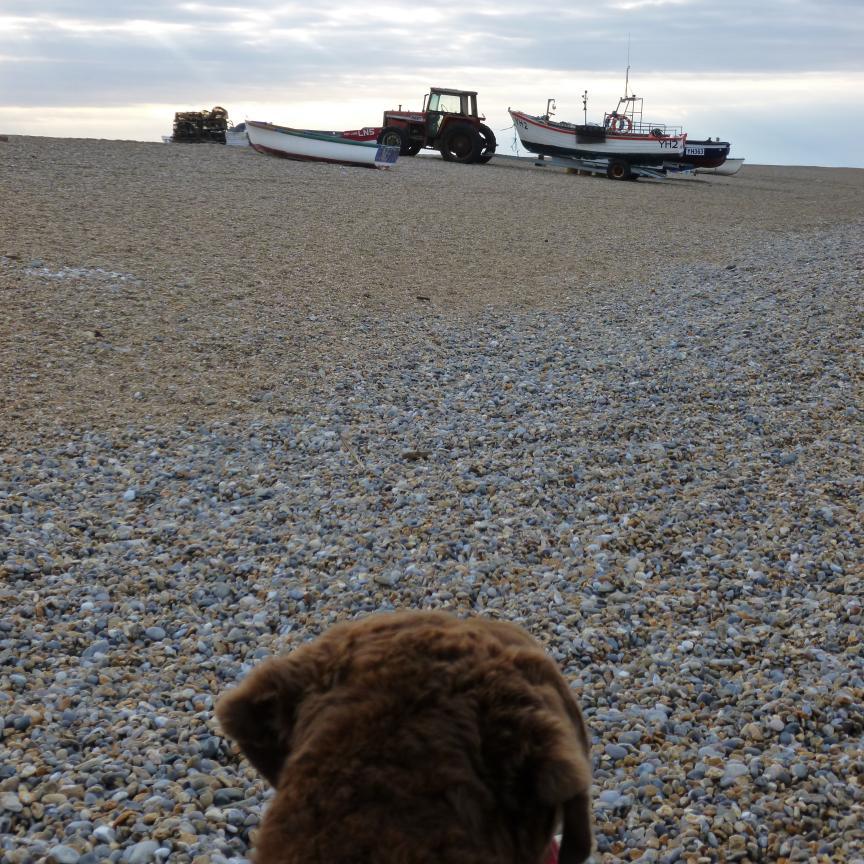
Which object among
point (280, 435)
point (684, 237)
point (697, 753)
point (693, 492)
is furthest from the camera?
point (684, 237)

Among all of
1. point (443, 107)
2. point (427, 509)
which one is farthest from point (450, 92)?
point (427, 509)

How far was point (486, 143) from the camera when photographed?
30562mm

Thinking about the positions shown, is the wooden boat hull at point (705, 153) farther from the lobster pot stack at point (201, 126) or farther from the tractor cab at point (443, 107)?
the lobster pot stack at point (201, 126)

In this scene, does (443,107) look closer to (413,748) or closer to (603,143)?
(603,143)

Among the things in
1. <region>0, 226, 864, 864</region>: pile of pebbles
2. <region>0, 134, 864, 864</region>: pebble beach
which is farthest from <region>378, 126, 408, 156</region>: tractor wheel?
<region>0, 226, 864, 864</region>: pile of pebbles

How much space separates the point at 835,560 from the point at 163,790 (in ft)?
12.6

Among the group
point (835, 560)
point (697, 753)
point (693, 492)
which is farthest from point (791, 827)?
point (693, 492)

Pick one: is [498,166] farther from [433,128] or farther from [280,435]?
[280,435]

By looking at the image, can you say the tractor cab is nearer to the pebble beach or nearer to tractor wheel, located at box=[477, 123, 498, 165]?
tractor wheel, located at box=[477, 123, 498, 165]

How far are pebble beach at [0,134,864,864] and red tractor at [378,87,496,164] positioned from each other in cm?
1755

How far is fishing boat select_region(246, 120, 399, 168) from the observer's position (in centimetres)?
2605

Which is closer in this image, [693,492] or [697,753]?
[697,753]

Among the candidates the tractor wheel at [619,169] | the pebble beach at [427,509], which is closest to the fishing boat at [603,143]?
the tractor wheel at [619,169]

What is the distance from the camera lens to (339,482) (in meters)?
6.68
